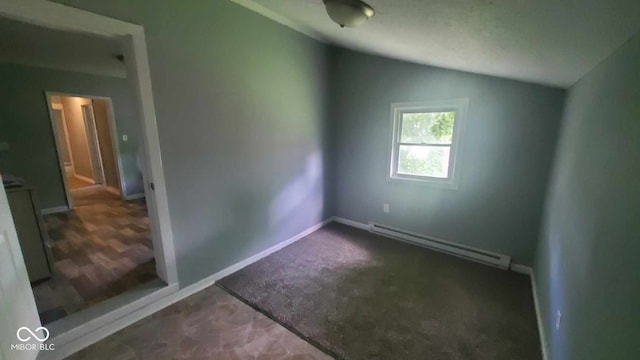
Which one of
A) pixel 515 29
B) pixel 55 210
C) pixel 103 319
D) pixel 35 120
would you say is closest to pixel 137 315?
pixel 103 319

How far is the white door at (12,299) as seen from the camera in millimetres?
1197

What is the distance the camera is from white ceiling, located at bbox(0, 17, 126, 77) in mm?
2448

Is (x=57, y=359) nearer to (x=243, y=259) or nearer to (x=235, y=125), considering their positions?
(x=243, y=259)

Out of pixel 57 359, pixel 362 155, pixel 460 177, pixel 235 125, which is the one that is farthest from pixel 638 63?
pixel 57 359

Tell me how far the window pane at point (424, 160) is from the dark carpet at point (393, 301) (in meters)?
0.94

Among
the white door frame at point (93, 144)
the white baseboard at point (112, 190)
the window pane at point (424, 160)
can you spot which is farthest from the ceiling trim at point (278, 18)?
the white door frame at point (93, 144)

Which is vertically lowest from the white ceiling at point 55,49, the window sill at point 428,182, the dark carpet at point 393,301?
the dark carpet at point 393,301

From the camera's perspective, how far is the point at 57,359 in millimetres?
1612

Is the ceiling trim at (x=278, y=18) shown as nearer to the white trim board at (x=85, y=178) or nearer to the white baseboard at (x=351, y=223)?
the white baseboard at (x=351, y=223)

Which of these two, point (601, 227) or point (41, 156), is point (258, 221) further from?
point (41, 156)

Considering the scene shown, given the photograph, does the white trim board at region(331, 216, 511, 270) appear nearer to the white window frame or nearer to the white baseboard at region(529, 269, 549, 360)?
the white baseboard at region(529, 269, 549, 360)

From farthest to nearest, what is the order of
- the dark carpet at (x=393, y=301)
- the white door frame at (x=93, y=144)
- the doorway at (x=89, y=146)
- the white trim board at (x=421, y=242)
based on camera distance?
the white door frame at (x=93, y=144) → the doorway at (x=89, y=146) → the white trim board at (x=421, y=242) → the dark carpet at (x=393, y=301)

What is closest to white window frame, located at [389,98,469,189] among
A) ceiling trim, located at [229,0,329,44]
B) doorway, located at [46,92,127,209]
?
ceiling trim, located at [229,0,329,44]

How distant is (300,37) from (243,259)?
8.24ft
